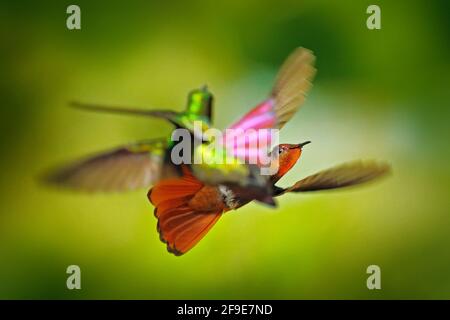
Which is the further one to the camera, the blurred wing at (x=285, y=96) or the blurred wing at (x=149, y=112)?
the blurred wing at (x=285, y=96)

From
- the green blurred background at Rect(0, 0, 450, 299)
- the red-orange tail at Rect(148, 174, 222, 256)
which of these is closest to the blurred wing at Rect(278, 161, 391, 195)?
the red-orange tail at Rect(148, 174, 222, 256)

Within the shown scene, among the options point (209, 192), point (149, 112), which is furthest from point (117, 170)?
point (209, 192)

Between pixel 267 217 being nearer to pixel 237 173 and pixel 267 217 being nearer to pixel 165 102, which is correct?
pixel 165 102

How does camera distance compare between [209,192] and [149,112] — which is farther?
[209,192]

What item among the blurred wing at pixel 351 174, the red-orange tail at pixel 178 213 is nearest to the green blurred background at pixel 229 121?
the red-orange tail at pixel 178 213

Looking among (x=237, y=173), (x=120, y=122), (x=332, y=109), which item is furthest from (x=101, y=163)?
(x=332, y=109)

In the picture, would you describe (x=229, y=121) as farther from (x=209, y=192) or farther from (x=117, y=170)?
(x=117, y=170)

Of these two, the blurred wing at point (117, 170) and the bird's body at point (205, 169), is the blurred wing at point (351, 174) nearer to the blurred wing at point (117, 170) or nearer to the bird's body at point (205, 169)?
the bird's body at point (205, 169)
